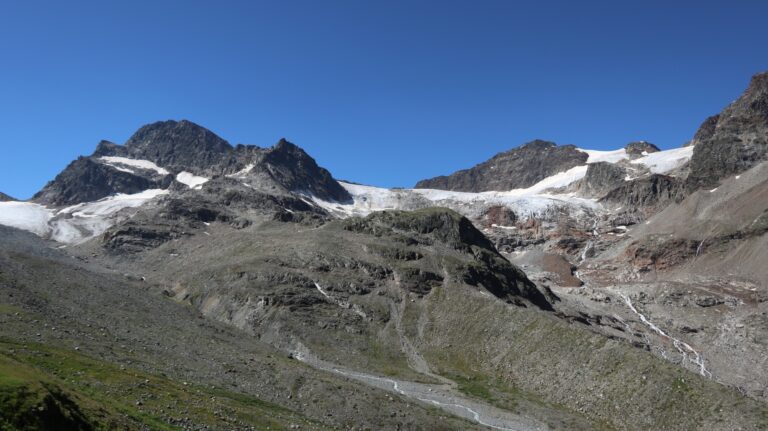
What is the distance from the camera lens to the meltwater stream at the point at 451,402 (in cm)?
7394

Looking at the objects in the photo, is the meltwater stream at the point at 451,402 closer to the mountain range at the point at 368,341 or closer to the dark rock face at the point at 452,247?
the mountain range at the point at 368,341

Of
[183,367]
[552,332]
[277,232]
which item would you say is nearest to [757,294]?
→ [552,332]

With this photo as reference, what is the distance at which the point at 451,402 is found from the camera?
81.8 meters

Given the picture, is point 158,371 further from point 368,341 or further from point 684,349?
point 684,349

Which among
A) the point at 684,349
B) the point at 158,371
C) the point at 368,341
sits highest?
the point at 158,371

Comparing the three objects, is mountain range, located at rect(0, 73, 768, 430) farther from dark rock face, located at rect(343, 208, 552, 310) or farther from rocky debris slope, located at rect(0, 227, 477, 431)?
dark rock face, located at rect(343, 208, 552, 310)

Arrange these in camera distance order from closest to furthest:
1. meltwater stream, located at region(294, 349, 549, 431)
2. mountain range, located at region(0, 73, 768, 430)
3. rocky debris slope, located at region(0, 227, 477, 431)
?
rocky debris slope, located at region(0, 227, 477, 431) < mountain range, located at region(0, 73, 768, 430) < meltwater stream, located at region(294, 349, 549, 431)

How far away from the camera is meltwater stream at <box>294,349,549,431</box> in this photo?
73.9 m

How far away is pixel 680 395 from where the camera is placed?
2933 inches

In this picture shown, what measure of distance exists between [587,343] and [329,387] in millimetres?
48527

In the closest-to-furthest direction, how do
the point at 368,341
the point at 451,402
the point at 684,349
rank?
the point at 451,402 < the point at 368,341 < the point at 684,349

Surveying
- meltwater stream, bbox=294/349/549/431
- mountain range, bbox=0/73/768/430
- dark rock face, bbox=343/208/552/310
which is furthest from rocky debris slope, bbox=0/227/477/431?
dark rock face, bbox=343/208/552/310

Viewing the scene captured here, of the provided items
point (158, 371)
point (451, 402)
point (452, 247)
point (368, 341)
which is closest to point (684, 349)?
point (452, 247)

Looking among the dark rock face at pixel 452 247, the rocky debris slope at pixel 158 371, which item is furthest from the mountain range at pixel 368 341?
the dark rock face at pixel 452 247
